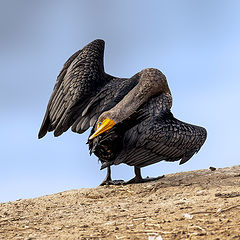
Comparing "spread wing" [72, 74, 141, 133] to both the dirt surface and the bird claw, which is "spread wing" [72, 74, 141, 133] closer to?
the bird claw

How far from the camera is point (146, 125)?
7598mm

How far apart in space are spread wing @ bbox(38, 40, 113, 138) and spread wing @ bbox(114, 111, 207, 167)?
1675mm

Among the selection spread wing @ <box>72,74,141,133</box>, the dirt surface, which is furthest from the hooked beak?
the dirt surface

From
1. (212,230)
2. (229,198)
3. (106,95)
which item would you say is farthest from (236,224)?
(106,95)

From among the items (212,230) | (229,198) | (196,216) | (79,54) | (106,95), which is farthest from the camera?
(79,54)

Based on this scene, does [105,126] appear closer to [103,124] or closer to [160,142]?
[103,124]

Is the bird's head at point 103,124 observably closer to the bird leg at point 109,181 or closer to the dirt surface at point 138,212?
the dirt surface at point 138,212

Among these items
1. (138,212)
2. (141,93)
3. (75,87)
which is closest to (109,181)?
(141,93)

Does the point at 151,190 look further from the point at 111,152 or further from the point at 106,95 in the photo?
the point at 106,95

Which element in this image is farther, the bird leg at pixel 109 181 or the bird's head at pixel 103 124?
the bird leg at pixel 109 181

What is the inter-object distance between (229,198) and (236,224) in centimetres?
121

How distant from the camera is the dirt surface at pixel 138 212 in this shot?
16.7ft

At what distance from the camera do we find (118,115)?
784 cm

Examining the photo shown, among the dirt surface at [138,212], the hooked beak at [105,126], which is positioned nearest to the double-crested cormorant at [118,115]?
the hooked beak at [105,126]
